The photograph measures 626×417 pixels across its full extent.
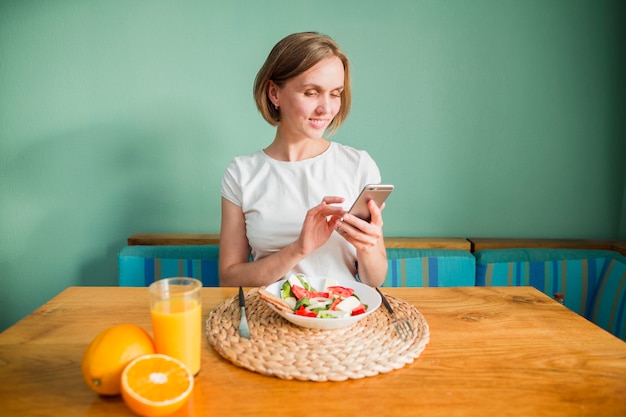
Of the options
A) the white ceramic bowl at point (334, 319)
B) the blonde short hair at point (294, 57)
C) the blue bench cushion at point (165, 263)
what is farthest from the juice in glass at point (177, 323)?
the blue bench cushion at point (165, 263)

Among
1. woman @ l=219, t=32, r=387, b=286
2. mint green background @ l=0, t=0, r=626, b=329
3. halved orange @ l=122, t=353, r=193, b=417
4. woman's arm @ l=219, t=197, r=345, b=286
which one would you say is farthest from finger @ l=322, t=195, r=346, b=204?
mint green background @ l=0, t=0, r=626, b=329

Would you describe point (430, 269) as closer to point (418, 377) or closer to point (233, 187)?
point (233, 187)

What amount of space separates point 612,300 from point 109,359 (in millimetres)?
1695

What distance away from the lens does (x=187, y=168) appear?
1.85m

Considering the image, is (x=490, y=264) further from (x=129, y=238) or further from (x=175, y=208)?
(x=129, y=238)

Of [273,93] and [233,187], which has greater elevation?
[273,93]

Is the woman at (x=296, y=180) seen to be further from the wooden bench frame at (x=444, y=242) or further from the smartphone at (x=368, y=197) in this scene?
the wooden bench frame at (x=444, y=242)

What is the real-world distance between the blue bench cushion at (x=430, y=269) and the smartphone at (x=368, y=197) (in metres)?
0.67

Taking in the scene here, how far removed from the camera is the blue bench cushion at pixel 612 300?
156cm

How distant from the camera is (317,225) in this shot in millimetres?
1185

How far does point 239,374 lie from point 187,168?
48.9 inches

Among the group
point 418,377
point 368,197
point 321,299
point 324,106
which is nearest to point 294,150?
point 324,106

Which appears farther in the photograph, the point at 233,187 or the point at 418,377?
the point at 233,187

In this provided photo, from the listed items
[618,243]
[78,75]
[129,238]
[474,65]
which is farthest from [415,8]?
[129,238]
